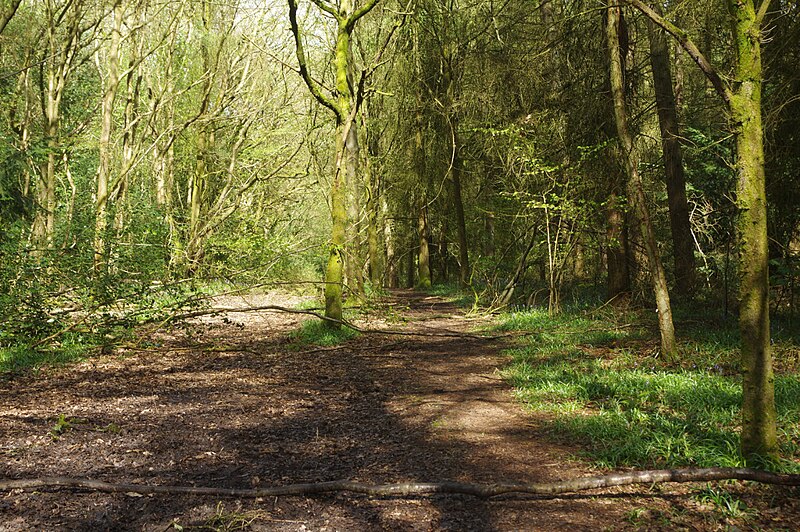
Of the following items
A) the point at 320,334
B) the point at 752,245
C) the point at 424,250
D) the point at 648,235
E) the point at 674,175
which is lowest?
the point at 320,334

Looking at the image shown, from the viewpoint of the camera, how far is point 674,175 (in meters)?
11.5

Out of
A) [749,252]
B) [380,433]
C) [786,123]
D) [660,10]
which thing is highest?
[660,10]

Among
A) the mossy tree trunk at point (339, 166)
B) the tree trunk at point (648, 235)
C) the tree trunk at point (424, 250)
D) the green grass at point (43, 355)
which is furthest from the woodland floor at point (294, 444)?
the tree trunk at point (424, 250)

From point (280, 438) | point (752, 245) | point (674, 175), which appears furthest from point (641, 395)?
point (674, 175)

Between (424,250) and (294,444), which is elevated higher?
(424,250)

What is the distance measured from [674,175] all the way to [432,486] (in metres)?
9.76

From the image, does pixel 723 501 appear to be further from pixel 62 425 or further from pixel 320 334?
pixel 320 334

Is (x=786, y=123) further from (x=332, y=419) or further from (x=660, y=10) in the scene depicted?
(x=332, y=419)

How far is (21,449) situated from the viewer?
457 cm

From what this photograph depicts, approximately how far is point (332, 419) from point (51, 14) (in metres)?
14.1

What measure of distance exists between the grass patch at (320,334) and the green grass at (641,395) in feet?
10.7

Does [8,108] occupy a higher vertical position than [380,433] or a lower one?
higher

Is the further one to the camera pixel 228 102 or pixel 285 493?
pixel 228 102

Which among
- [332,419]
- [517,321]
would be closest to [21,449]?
[332,419]
